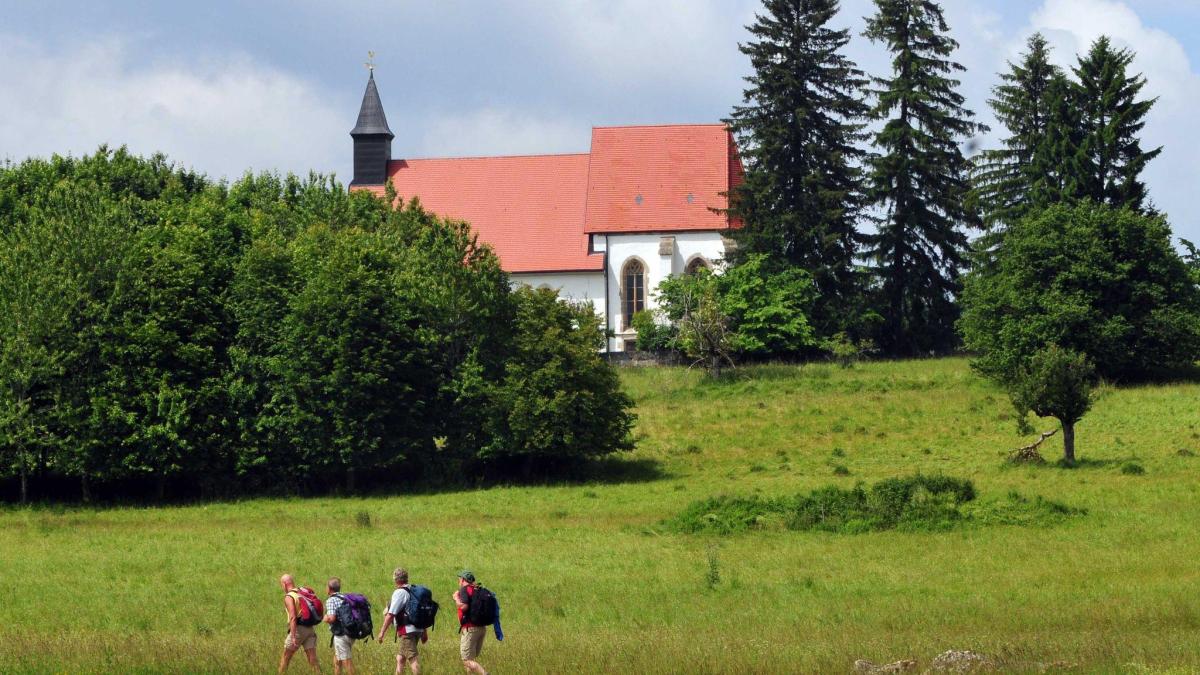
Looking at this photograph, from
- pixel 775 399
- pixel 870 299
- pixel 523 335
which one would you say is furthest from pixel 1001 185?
pixel 523 335

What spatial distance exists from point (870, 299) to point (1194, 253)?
43.0 ft

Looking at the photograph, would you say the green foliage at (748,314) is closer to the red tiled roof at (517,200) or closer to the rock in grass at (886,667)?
the red tiled roof at (517,200)

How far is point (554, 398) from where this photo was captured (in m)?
44.8

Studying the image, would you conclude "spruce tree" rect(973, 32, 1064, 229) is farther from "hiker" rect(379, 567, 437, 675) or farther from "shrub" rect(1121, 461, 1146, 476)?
"hiker" rect(379, 567, 437, 675)

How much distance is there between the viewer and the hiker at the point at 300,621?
18375 mm

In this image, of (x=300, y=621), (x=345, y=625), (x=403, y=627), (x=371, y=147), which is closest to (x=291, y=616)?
(x=300, y=621)

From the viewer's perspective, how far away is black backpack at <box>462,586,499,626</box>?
1794 cm

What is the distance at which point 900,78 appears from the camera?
68.7 meters

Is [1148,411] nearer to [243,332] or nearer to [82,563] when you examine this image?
[243,332]

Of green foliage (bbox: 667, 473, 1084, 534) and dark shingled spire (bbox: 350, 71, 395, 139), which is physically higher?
dark shingled spire (bbox: 350, 71, 395, 139)

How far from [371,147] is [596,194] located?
43.8 feet

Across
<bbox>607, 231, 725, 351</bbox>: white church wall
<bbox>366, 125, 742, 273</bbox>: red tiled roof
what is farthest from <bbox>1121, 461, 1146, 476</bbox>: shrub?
<bbox>607, 231, 725, 351</bbox>: white church wall

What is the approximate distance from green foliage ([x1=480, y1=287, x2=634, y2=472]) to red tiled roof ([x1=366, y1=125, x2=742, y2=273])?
28861mm

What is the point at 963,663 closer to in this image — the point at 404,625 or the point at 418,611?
the point at 418,611
